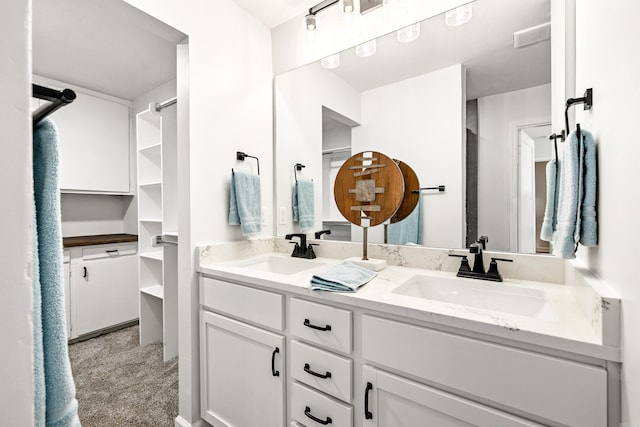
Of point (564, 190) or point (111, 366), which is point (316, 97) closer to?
point (564, 190)

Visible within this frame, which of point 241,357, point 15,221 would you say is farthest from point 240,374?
point 15,221

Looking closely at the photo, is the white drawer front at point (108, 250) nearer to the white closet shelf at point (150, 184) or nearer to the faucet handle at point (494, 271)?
the white closet shelf at point (150, 184)

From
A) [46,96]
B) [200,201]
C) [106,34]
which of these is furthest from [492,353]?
[106,34]

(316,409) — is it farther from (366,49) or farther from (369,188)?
(366,49)

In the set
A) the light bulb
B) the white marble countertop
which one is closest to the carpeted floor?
the white marble countertop

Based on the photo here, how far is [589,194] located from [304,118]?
154cm

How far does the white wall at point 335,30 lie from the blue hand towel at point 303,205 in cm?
81

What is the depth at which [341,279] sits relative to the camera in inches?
43.0

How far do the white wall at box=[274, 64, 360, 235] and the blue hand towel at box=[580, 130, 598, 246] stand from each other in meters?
1.10

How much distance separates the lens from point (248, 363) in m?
1.29

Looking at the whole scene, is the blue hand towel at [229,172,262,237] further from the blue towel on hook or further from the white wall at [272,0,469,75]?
the blue towel on hook

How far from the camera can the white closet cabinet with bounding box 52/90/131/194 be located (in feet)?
8.69

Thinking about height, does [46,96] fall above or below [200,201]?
above

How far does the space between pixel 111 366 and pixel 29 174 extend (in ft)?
8.01
